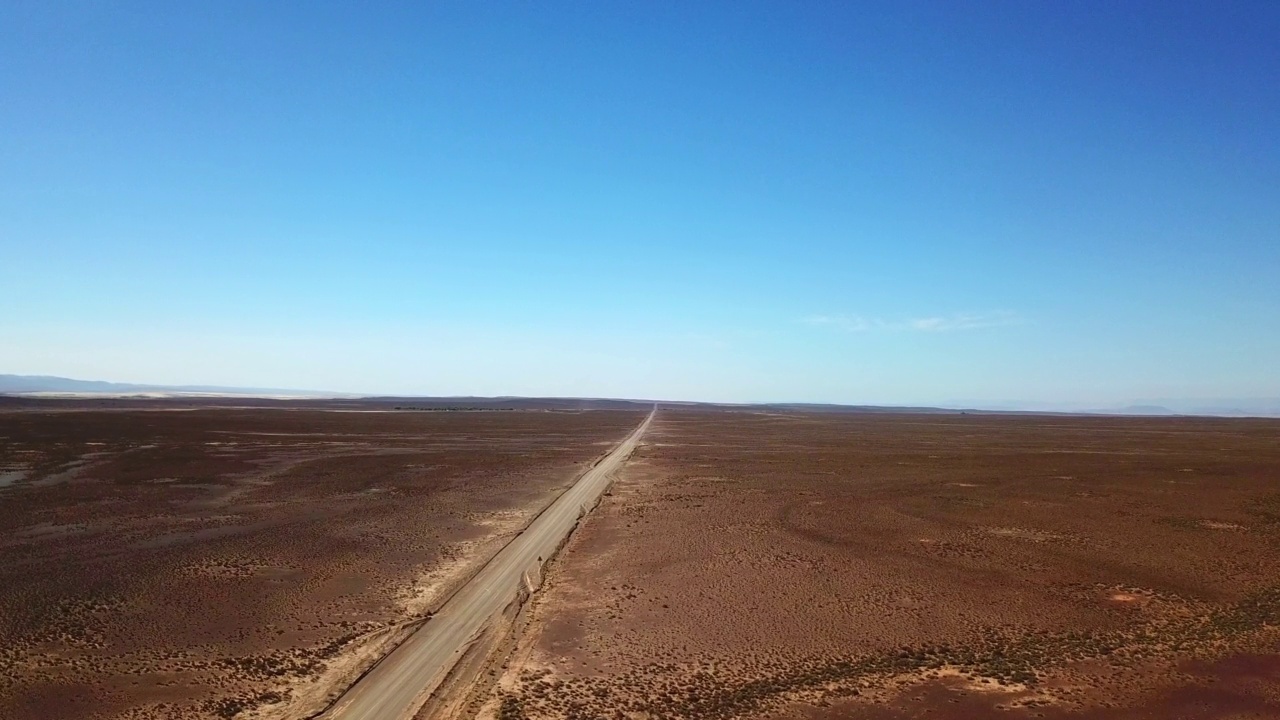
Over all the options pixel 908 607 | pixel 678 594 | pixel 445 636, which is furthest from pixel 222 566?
pixel 908 607

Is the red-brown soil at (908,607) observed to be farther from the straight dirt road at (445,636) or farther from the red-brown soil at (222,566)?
the red-brown soil at (222,566)

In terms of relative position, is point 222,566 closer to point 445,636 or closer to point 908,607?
point 445,636

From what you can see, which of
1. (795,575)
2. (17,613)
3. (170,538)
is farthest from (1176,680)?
(170,538)

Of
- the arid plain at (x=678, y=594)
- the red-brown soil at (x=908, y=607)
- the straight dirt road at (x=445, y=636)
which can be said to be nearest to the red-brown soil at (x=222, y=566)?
the arid plain at (x=678, y=594)

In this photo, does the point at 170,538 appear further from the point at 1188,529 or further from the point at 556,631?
the point at 1188,529

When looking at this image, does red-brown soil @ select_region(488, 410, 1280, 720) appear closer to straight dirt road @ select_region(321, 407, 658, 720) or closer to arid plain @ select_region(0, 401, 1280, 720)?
arid plain @ select_region(0, 401, 1280, 720)

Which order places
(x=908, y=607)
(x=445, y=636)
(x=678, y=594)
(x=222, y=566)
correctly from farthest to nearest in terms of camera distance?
(x=222, y=566) → (x=678, y=594) → (x=908, y=607) → (x=445, y=636)

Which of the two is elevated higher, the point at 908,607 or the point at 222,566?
the point at 908,607
